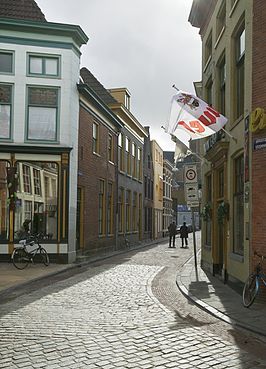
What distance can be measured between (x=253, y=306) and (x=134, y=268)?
8.45 meters

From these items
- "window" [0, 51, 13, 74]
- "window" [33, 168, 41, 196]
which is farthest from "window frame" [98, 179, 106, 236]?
"window" [0, 51, 13, 74]

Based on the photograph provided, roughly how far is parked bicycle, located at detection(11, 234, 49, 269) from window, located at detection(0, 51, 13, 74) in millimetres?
6476

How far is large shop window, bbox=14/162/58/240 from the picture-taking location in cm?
1875

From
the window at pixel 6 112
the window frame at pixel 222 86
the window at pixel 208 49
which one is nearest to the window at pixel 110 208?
the window at pixel 6 112

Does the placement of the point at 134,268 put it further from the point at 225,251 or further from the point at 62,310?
the point at 62,310

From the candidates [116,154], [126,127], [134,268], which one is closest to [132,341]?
[134,268]

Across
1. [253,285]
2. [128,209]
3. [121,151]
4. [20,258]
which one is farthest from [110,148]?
[253,285]

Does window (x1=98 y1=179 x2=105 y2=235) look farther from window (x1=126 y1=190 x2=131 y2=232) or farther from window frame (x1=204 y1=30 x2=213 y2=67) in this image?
window frame (x1=204 y1=30 x2=213 y2=67)

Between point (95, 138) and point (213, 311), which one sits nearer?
point (213, 311)

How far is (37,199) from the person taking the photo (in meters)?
19.0

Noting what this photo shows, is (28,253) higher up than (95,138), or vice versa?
(95,138)

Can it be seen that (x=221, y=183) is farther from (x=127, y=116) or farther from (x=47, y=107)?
(x=127, y=116)

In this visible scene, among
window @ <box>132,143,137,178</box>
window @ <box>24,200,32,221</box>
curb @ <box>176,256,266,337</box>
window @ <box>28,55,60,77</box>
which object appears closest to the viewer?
curb @ <box>176,256,266,337</box>

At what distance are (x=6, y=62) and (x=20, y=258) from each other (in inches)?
298
